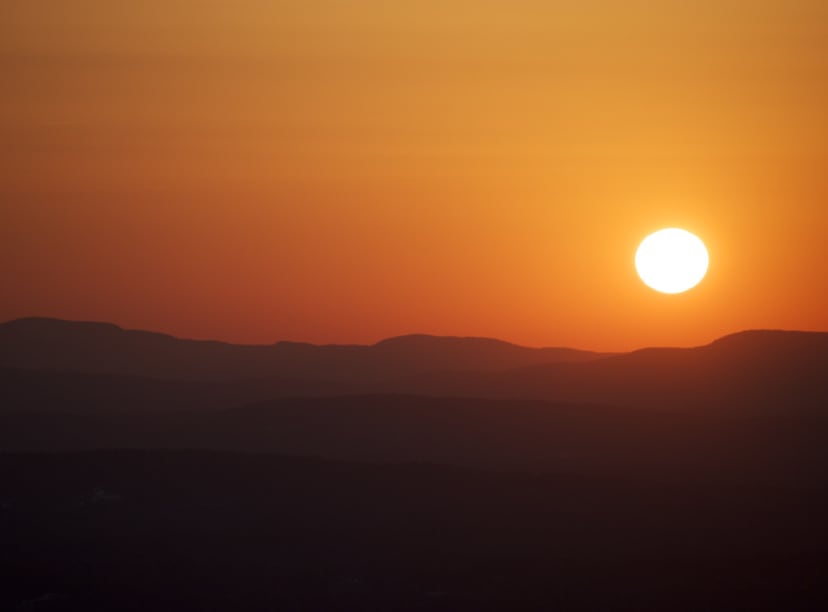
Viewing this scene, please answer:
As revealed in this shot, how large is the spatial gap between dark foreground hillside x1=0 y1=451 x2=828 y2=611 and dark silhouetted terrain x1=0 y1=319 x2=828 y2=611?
0.19m

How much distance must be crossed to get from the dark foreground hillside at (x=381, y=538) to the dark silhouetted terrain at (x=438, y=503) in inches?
7.6

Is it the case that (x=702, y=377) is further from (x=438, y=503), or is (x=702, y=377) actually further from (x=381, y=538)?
(x=381, y=538)

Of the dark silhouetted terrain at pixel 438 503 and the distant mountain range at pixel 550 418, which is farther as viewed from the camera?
the distant mountain range at pixel 550 418

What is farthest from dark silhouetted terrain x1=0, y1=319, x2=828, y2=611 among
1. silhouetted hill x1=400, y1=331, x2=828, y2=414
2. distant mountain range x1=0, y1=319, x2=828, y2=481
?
silhouetted hill x1=400, y1=331, x2=828, y2=414

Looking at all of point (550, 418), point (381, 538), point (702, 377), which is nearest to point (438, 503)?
point (381, 538)

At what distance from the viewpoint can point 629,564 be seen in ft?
228

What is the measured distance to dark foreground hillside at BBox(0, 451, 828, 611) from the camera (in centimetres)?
6562

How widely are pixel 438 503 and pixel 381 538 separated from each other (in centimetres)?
798

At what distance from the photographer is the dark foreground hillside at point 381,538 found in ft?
215

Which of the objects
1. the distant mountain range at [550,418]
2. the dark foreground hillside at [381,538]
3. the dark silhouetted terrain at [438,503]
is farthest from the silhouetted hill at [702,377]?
the dark foreground hillside at [381,538]

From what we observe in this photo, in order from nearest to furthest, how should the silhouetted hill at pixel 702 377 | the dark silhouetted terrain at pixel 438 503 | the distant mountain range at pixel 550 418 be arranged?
the dark silhouetted terrain at pixel 438 503 < the distant mountain range at pixel 550 418 < the silhouetted hill at pixel 702 377

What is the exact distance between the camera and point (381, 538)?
76.8m

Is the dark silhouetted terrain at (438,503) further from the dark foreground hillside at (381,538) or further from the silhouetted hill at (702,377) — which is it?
the silhouetted hill at (702,377)

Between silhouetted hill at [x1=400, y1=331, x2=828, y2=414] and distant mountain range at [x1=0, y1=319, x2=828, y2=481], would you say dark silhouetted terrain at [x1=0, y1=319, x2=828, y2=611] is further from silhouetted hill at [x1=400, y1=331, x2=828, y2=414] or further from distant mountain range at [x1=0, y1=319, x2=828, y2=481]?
silhouetted hill at [x1=400, y1=331, x2=828, y2=414]
